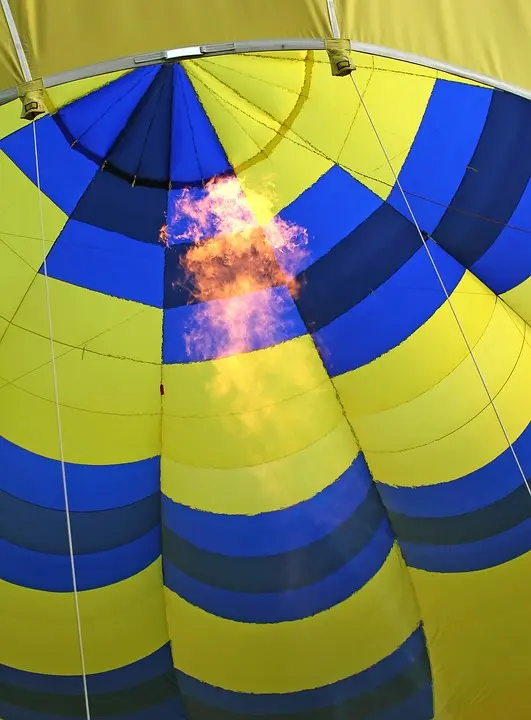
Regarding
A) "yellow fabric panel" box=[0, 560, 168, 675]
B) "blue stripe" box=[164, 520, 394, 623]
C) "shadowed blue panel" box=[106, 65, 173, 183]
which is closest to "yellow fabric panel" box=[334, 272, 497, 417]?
"blue stripe" box=[164, 520, 394, 623]

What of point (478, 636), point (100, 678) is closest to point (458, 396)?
point (478, 636)

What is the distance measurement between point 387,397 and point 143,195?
1086 mm

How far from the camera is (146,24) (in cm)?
176

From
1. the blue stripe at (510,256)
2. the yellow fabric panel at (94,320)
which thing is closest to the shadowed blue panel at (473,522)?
the blue stripe at (510,256)

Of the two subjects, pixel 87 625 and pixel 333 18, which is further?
pixel 87 625

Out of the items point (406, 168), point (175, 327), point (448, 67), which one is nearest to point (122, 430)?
point (175, 327)

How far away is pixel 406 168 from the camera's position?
248 centimetres

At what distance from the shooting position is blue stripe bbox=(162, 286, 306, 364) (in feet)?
8.46

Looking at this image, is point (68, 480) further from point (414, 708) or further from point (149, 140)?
point (414, 708)

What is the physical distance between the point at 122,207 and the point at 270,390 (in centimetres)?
79

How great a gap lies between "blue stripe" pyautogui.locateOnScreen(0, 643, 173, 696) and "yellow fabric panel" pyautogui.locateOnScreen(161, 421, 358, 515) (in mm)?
667

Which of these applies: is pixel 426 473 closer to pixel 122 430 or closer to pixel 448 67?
pixel 122 430

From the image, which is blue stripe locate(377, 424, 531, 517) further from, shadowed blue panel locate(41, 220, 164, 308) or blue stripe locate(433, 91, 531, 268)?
shadowed blue panel locate(41, 220, 164, 308)

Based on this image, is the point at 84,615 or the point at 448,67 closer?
the point at 448,67
